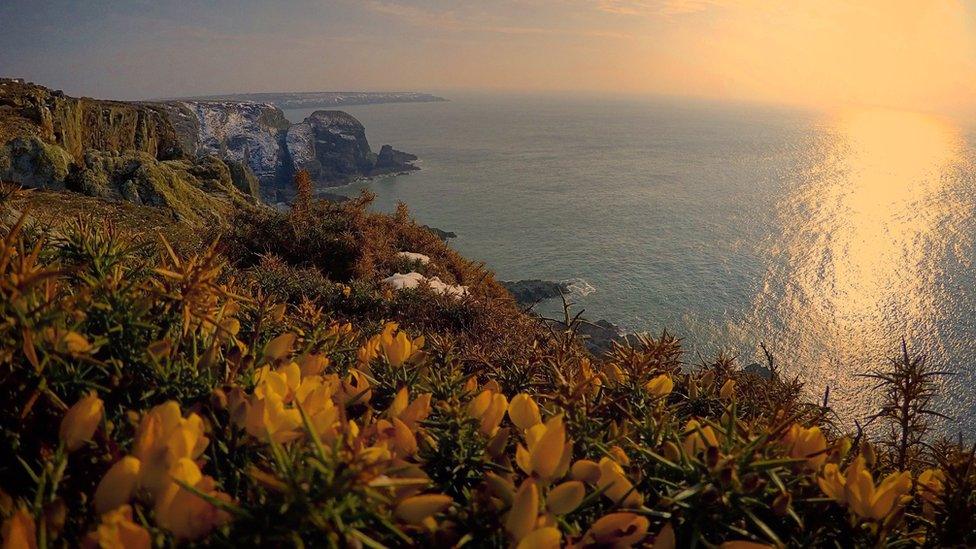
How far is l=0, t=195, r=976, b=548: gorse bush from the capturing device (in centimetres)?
54

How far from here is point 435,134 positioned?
99438 mm

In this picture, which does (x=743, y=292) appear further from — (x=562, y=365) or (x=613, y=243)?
(x=562, y=365)

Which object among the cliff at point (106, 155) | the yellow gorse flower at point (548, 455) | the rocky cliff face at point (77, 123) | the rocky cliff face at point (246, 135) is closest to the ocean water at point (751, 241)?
the yellow gorse flower at point (548, 455)

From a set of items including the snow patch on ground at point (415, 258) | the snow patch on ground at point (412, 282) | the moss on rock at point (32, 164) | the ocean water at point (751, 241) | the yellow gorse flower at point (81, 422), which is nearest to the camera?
the yellow gorse flower at point (81, 422)

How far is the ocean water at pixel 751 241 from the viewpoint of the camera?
2436cm

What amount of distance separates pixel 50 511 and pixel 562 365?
0.85 metres

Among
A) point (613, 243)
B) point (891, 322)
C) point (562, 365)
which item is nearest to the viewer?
point (562, 365)

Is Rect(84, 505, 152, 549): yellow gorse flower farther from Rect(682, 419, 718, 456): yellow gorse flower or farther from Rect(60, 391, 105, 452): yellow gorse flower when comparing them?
Rect(682, 419, 718, 456): yellow gorse flower

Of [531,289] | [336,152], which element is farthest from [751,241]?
[336,152]

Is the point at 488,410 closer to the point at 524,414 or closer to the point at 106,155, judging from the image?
the point at 524,414

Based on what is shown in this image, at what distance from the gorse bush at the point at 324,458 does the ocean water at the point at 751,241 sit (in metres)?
3.47

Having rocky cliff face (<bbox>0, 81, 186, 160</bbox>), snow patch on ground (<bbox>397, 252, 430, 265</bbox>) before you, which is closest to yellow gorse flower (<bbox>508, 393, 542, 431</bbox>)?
snow patch on ground (<bbox>397, 252, 430, 265</bbox>)

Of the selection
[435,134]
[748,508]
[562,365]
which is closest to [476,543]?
[748,508]

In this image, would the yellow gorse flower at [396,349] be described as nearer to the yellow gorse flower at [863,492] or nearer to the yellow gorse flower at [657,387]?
the yellow gorse flower at [657,387]
